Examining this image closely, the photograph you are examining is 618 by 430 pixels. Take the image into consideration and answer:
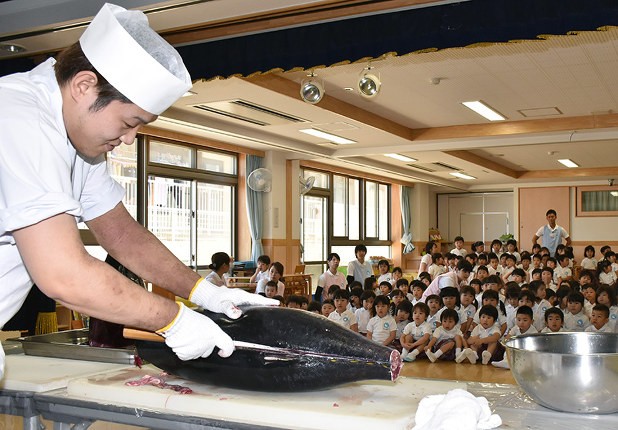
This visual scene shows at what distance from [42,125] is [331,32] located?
2.53m

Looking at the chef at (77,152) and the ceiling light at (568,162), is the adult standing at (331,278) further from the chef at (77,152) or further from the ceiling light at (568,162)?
the chef at (77,152)

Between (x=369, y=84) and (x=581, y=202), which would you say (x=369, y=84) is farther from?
(x=581, y=202)

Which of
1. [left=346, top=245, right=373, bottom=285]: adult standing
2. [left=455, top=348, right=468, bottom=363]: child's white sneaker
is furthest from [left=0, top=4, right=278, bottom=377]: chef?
[left=346, top=245, right=373, bottom=285]: adult standing

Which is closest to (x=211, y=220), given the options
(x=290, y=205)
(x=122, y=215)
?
(x=290, y=205)

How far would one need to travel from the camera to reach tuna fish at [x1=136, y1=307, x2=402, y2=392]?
63.5 inches

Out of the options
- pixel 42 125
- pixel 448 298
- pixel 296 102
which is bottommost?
pixel 448 298

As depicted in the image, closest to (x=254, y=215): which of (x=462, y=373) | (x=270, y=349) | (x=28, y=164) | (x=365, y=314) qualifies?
(x=365, y=314)

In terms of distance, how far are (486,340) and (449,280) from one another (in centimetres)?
223

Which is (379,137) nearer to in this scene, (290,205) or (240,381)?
(290,205)

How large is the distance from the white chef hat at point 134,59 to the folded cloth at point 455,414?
34.3 inches

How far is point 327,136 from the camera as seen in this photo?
32.9 ft

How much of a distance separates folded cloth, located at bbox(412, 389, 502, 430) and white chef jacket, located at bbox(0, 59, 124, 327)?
0.82 m

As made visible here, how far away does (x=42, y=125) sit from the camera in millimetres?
1365

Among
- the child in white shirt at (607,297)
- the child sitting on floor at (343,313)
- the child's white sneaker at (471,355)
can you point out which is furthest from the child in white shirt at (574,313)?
the child sitting on floor at (343,313)
